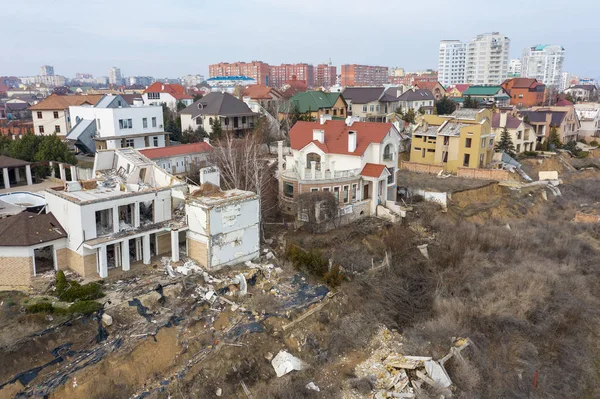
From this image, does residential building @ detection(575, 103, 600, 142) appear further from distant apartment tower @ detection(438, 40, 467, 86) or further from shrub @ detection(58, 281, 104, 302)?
distant apartment tower @ detection(438, 40, 467, 86)

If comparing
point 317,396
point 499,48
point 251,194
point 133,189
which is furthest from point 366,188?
point 499,48

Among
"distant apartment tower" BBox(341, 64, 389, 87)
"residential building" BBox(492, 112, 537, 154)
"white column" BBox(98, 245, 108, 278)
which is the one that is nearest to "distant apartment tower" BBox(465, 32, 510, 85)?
"distant apartment tower" BBox(341, 64, 389, 87)

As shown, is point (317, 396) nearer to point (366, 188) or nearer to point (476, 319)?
point (476, 319)

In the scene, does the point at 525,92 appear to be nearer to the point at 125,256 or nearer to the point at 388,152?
the point at 388,152

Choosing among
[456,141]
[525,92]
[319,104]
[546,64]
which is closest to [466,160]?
[456,141]

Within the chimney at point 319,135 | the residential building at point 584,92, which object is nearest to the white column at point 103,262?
the chimney at point 319,135

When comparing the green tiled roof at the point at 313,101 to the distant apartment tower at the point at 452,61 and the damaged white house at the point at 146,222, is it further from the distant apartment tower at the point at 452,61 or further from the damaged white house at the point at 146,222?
the distant apartment tower at the point at 452,61

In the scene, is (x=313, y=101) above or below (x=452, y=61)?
below
